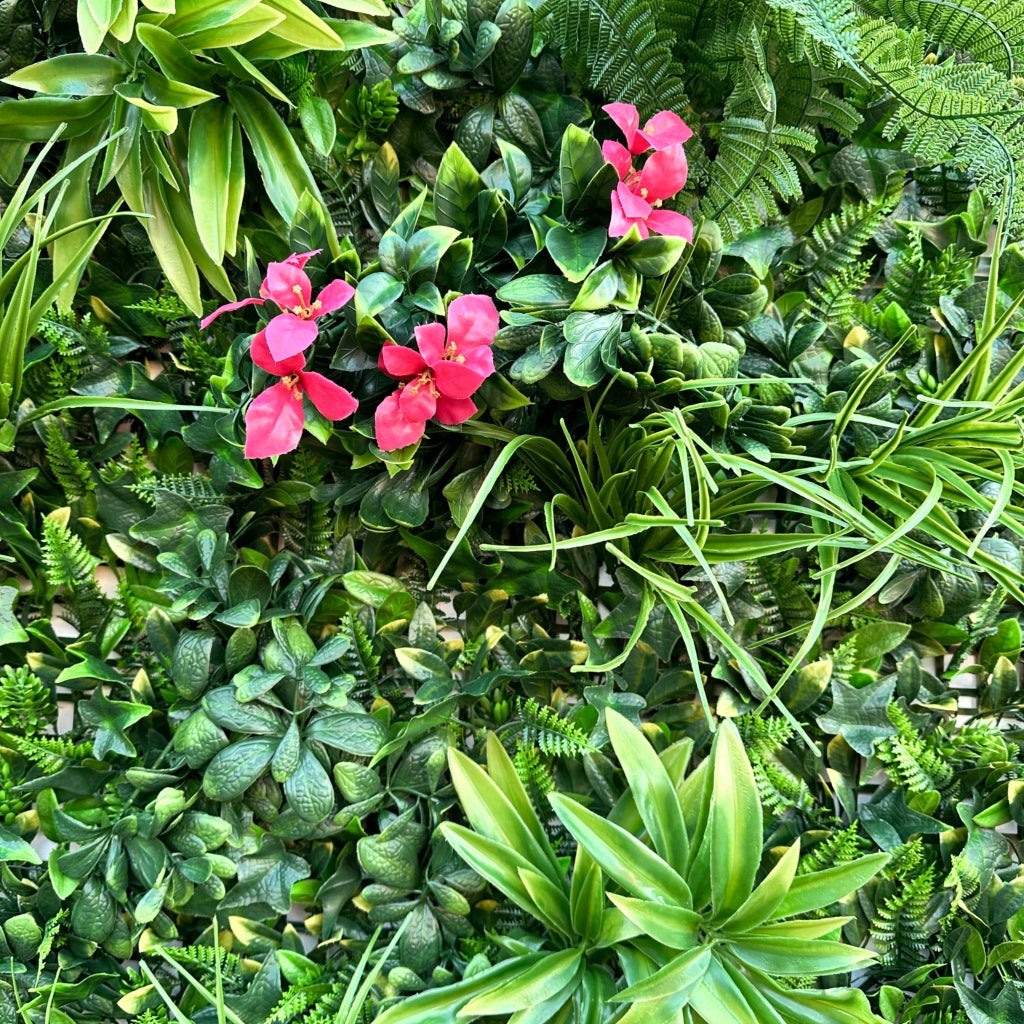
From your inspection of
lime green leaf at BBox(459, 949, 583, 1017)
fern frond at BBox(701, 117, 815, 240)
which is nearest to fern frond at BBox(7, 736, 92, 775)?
lime green leaf at BBox(459, 949, 583, 1017)

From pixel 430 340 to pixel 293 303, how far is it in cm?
15

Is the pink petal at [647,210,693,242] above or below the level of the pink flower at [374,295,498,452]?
above

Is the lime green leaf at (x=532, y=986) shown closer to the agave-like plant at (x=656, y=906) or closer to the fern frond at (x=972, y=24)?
the agave-like plant at (x=656, y=906)

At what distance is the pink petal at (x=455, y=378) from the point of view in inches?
29.0

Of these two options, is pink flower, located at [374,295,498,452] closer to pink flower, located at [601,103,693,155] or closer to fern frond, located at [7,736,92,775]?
pink flower, located at [601,103,693,155]

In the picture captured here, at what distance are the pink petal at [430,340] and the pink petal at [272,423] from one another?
147mm

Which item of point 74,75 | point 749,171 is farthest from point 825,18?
point 74,75

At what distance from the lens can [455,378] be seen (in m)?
0.75

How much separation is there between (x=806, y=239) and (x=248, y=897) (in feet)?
3.41

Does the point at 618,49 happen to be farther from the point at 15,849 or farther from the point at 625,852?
the point at 15,849

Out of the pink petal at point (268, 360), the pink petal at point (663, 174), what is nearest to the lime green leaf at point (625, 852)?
the pink petal at point (268, 360)

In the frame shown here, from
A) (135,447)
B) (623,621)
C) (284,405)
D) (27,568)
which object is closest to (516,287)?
(284,405)

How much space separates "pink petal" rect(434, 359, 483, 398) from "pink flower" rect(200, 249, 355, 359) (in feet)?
0.42

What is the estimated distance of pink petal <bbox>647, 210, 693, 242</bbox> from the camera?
0.79m
